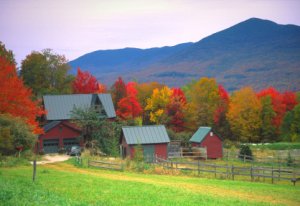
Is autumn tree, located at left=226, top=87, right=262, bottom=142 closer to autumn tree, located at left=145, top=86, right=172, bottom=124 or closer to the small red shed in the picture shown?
autumn tree, located at left=145, top=86, right=172, bottom=124

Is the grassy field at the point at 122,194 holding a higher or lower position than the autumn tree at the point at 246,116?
lower

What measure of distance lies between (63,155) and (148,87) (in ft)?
120

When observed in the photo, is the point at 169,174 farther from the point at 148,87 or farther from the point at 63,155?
the point at 148,87

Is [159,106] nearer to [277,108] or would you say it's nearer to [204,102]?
[204,102]

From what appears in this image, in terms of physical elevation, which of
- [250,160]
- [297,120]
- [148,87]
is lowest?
[250,160]

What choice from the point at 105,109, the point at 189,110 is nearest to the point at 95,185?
the point at 105,109

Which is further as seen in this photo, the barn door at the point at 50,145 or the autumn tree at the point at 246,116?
the autumn tree at the point at 246,116

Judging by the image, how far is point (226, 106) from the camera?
83.3m

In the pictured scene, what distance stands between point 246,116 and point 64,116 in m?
33.4

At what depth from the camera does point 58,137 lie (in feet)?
203

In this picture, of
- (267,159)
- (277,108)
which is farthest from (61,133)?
(277,108)

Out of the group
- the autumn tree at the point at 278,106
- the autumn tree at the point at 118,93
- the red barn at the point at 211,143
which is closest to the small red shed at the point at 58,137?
the autumn tree at the point at 118,93

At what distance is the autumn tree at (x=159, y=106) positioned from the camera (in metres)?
77.2

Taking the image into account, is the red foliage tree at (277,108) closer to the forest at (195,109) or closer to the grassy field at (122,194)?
the forest at (195,109)
